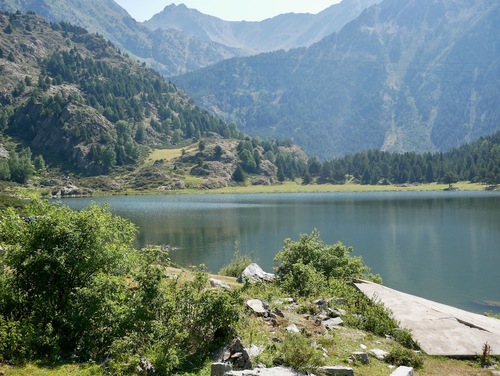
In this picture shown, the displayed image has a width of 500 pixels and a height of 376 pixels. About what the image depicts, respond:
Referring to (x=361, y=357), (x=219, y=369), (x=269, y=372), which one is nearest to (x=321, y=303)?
(x=361, y=357)

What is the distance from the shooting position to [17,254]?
1559 cm

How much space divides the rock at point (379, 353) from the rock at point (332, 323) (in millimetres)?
2649

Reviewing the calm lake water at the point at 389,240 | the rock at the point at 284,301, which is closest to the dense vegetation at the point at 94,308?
the rock at the point at 284,301

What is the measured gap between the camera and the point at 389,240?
79438 mm

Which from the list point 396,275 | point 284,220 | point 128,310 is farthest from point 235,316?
point 284,220

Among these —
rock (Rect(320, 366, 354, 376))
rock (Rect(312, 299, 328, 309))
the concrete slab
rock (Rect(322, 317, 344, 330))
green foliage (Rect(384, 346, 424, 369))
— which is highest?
rock (Rect(320, 366, 354, 376))

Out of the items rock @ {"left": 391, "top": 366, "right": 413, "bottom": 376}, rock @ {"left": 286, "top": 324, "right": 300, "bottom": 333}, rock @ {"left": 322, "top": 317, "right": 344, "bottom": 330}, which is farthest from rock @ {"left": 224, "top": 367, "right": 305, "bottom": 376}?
rock @ {"left": 322, "top": 317, "right": 344, "bottom": 330}

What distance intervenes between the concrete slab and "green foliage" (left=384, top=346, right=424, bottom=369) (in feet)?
6.27

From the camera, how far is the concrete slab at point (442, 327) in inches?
766

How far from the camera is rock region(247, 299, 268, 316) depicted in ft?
66.9

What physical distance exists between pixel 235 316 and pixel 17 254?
858 cm

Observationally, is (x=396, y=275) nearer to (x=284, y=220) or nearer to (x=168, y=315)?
(x=168, y=315)

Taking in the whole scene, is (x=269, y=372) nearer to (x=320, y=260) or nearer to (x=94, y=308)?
(x=94, y=308)

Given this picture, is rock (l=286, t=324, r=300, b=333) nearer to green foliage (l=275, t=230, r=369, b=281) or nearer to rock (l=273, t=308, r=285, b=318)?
rock (l=273, t=308, r=285, b=318)
